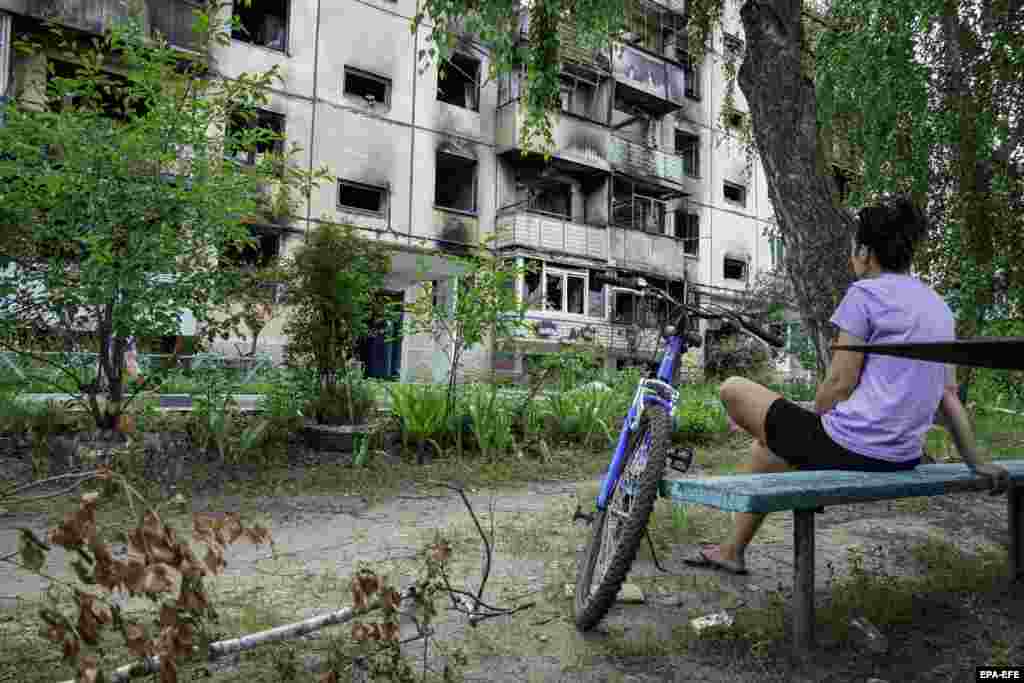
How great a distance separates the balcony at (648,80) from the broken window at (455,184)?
6.28 metres

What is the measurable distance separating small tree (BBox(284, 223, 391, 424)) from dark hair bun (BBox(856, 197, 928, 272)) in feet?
13.1

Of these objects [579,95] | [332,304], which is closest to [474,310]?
[332,304]

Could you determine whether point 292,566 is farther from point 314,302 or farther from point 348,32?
point 348,32

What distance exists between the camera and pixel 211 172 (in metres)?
4.67

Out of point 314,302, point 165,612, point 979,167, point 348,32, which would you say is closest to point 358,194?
point 348,32

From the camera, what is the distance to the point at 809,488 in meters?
2.23

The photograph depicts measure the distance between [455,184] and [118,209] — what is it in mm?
18475

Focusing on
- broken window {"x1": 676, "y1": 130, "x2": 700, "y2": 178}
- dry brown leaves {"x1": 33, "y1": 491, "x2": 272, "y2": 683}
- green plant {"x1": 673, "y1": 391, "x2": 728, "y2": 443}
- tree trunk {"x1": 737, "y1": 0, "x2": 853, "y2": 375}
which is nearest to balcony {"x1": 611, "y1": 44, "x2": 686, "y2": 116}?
broken window {"x1": 676, "y1": 130, "x2": 700, "y2": 178}

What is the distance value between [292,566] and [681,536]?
2.15 m

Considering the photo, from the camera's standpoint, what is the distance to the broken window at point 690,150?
27.6 meters

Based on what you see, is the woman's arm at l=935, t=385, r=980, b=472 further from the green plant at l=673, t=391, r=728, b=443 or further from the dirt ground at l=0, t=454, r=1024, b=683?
the green plant at l=673, t=391, r=728, b=443

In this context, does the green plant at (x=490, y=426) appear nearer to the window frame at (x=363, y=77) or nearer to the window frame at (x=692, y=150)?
the window frame at (x=363, y=77)

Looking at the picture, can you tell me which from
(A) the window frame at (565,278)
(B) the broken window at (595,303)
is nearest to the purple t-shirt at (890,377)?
(A) the window frame at (565,278)

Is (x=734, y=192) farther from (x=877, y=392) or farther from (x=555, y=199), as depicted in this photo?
(x=877, y=392)
